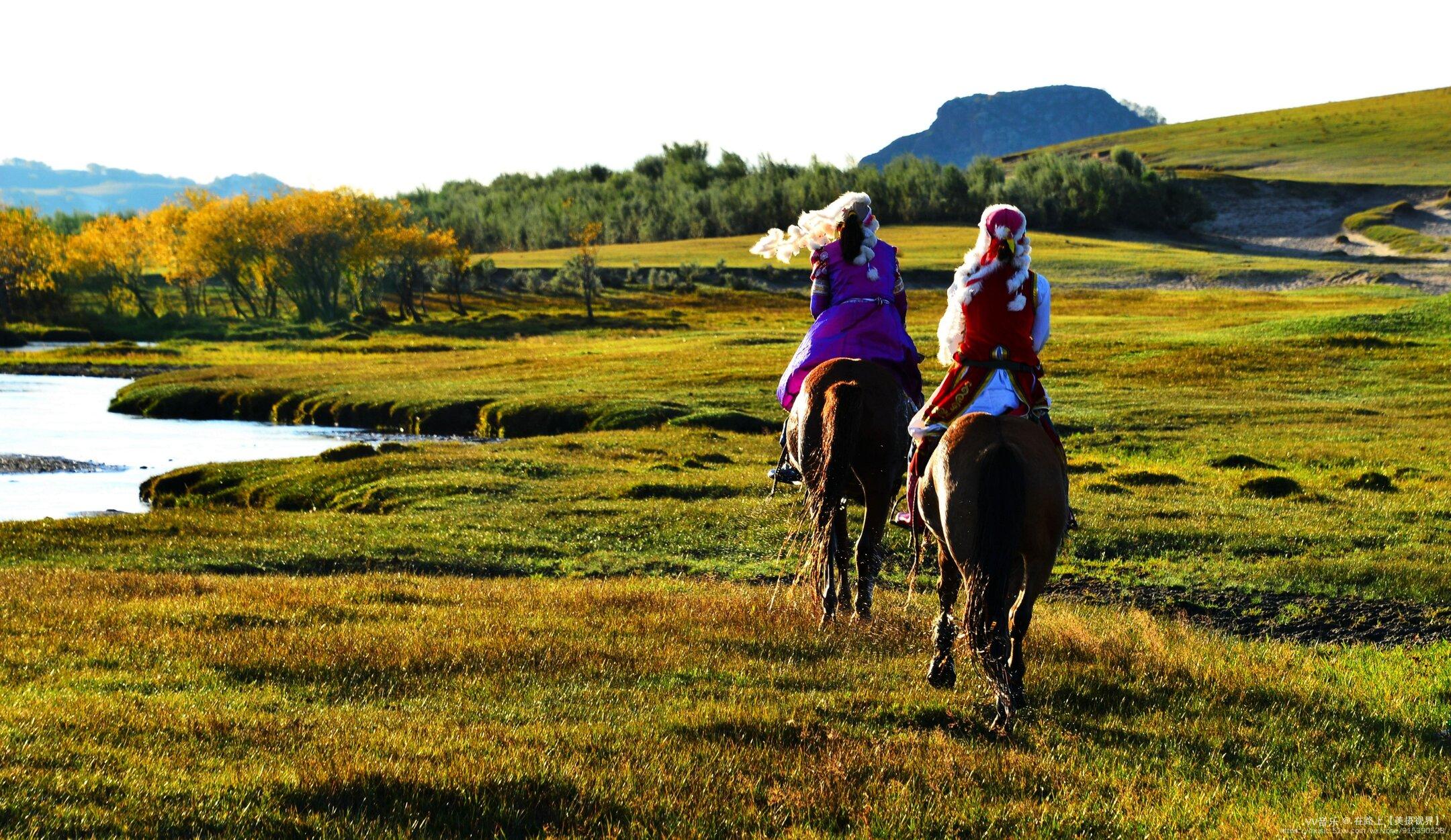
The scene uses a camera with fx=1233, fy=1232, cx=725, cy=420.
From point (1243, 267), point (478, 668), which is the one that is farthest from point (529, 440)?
point (1243, 267)

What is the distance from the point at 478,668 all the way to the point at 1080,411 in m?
28.3

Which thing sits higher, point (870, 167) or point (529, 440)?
point (870, 167)

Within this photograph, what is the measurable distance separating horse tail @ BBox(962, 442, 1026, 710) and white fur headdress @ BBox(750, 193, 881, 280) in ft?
16.7

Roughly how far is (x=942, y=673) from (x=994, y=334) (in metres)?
2.71

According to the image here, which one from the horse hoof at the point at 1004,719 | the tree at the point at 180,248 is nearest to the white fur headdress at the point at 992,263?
the horse hoof at the point at 1004,719

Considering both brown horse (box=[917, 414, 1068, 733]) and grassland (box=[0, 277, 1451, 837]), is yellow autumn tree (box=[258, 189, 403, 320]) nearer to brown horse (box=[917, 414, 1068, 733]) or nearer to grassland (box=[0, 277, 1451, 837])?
grassland (box=[0, 277, 1451, 837])

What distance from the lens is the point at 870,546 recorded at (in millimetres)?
12367

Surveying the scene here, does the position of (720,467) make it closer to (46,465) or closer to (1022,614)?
(46,465)

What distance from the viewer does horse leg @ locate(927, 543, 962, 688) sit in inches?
377

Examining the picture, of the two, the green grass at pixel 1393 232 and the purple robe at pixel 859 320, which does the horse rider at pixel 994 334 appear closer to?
the purple robe at pixel 859 320

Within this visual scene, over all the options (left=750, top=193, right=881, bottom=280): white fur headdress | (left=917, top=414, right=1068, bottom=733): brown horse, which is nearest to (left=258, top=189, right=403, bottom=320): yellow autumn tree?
(left=750, top=193, right=881, bottom=280): white fur headdress

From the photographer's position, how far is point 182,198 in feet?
393

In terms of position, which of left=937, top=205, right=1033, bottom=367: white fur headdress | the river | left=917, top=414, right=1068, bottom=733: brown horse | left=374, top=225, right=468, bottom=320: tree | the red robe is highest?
left=374, top=225, right=468, bottom=320: tree

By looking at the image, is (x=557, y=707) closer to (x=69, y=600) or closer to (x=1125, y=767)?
(x=1125, y=767)
